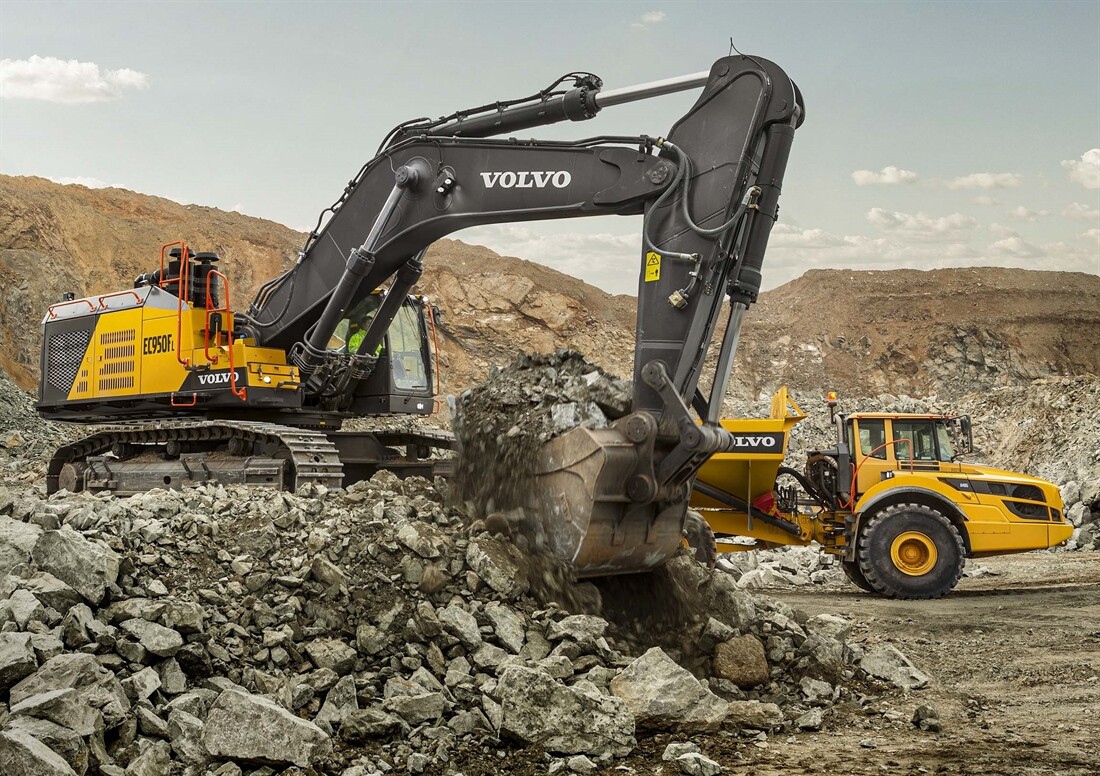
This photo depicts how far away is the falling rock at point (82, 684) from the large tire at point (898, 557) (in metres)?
7.96

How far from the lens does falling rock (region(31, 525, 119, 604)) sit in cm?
483

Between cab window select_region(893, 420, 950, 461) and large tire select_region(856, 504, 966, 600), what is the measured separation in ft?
2.00

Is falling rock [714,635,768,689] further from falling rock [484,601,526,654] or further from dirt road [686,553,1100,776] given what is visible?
falling rock [484,601,526,654]

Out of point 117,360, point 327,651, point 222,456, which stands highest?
point 117,360

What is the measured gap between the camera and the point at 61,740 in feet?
12.8

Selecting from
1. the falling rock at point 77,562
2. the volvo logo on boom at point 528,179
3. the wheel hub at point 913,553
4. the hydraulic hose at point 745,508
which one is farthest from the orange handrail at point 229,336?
the wheel hub at point 913,553

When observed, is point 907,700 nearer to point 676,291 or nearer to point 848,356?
point 676,291

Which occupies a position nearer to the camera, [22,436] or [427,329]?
[427,329]

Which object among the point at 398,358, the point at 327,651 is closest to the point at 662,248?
the point at 327,651

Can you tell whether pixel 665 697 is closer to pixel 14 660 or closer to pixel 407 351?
pixel 14 660

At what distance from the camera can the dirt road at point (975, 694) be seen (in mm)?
4816

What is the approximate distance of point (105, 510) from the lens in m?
5.79

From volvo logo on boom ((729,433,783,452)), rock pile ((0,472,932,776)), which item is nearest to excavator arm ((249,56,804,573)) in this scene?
rock pile ((0,472,932,776))

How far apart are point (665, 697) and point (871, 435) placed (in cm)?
663
